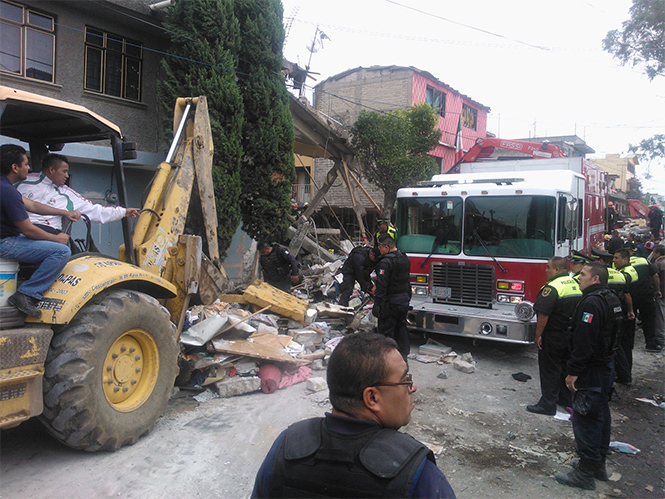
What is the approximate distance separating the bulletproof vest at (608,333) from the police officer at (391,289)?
291cm

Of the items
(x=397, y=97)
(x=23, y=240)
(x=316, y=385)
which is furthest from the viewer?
(x=397, y=97)

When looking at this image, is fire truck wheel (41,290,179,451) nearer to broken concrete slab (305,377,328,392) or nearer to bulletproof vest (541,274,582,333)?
broken concrete slab (305,377,328,392)

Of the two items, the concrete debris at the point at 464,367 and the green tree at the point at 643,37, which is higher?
the green tree at the point at 643,37

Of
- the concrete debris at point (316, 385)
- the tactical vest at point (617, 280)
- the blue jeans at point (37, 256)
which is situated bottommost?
the concrete debris at point (316, 385)

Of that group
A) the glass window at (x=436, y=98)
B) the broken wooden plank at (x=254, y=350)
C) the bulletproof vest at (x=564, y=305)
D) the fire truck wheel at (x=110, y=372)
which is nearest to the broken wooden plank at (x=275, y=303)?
the broken wooden plank at (x=254, y=350)

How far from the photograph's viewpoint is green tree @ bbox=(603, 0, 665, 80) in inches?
564

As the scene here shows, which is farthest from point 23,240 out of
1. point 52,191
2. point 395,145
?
point 395,145

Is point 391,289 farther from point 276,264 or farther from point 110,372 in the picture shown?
point 110,372

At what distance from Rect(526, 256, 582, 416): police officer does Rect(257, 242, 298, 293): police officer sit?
446 centimetres

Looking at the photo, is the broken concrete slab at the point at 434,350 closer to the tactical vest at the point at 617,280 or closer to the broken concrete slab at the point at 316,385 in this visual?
the broken concrete slab at the point at 316,385

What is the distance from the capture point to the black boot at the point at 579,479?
372 centimetres

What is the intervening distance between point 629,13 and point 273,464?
18465mm

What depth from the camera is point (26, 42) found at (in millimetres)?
8617

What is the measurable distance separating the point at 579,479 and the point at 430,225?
15.2ft
